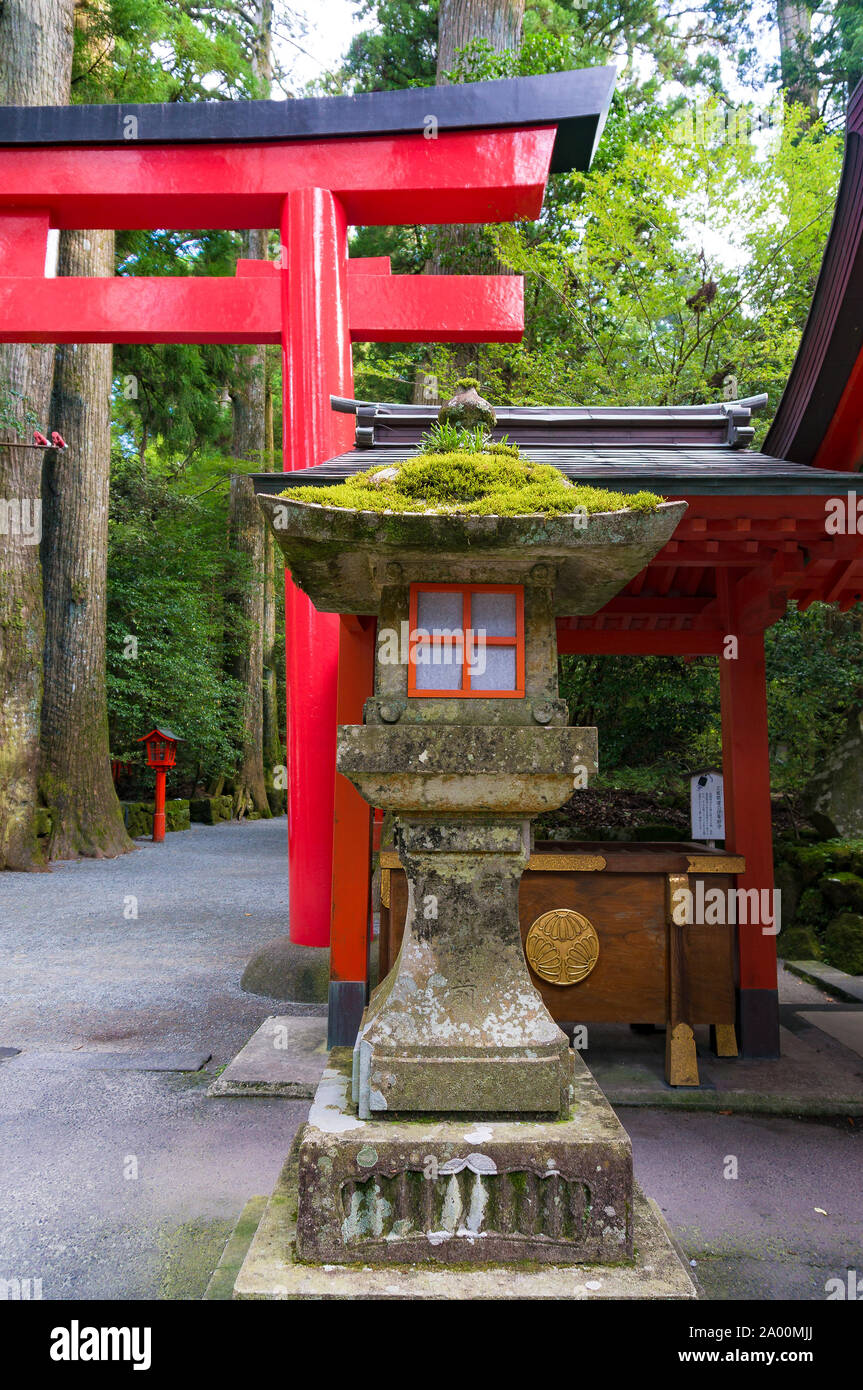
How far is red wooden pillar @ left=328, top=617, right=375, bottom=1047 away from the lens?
4391 millimetres

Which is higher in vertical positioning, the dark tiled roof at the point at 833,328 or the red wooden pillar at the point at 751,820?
the dark tiled roof at the point at 833,328

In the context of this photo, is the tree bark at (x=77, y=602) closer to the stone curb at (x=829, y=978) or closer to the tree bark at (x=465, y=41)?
the tree bark at (x=465, y=41)

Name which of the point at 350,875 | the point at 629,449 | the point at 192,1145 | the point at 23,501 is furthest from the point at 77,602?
the point at 192,1145

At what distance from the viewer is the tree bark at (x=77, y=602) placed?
10.9 m

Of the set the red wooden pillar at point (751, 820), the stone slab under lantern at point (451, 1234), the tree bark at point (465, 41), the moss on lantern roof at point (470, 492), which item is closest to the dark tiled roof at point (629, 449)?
the moss on lantern roof at point (470, 492)

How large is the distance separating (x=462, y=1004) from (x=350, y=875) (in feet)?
6.50

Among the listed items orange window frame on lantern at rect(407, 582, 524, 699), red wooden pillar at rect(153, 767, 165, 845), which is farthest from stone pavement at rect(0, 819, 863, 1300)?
red wooden pillar at rect(153, 767, 165, 845)

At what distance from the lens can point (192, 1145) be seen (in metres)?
3.48

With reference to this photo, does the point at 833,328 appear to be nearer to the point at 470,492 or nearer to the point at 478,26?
the point at 470,492

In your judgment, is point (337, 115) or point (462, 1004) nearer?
point (462, 1004)

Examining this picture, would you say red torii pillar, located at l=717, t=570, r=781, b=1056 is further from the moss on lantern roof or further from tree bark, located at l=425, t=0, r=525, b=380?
tree bark, located at l=425, t=0, r=525, b=380

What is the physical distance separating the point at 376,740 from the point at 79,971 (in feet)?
15.8

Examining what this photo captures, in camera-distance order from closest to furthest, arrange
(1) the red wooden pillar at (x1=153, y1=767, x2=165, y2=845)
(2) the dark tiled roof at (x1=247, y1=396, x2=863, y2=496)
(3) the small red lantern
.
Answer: (2) the dark tiled roof at (x1=247, y1=396, x2=863, y2=496) → (3) the small red lantern → (1) the red wooden pillar at (x1=153, y1=767, x2=165, y2=845)

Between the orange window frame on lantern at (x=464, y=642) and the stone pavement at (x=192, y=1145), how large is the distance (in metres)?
1.92
